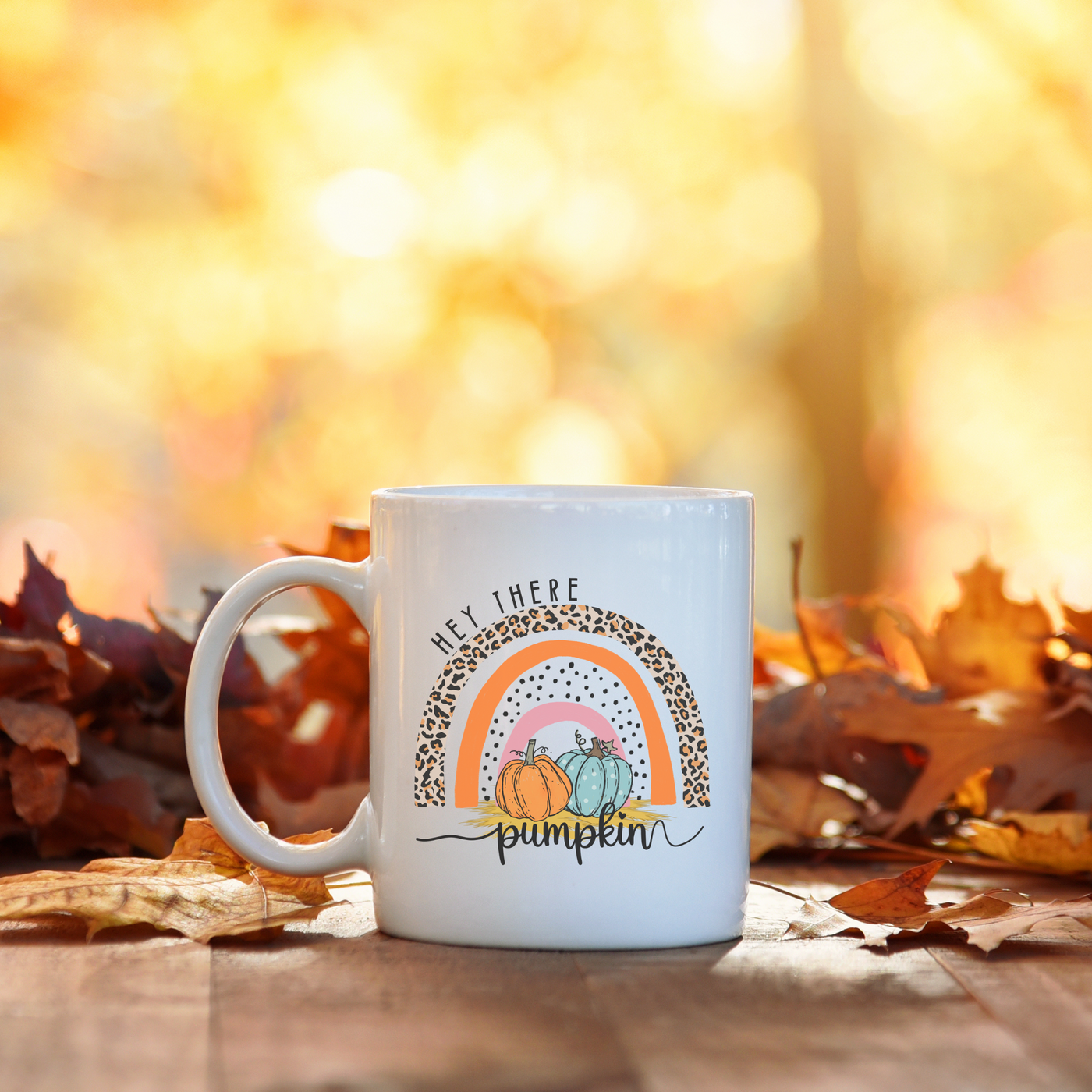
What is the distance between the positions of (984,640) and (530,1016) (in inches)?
17.1

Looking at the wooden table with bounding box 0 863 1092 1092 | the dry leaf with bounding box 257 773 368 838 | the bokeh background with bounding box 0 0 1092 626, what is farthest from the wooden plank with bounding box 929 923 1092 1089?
the bokeh background with bounding box 0 0 1092 626

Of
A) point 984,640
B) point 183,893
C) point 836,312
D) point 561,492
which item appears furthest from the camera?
point 836,312

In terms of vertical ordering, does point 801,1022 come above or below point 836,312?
below

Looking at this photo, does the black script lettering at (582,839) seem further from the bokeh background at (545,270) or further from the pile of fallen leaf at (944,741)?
the bokeh background at (545,270)

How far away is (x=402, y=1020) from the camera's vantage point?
0.42 meters

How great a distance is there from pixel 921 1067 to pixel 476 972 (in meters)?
0.16

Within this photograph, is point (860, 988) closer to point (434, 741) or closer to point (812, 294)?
point (434, 741)

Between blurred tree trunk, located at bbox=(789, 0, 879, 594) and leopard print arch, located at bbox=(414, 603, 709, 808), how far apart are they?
205 cm

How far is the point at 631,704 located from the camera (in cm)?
52

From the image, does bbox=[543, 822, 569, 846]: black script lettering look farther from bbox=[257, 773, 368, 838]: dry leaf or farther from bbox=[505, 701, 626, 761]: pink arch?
bbox=[257, 773, 368, 838]: dry leaf

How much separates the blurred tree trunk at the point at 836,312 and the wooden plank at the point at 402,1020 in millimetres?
2119

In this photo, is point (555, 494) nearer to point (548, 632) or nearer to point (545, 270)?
point (548, 632)

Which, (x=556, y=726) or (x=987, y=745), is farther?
(x=987, y=745)

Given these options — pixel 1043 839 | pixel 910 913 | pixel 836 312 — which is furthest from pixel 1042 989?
pixel 836 312
